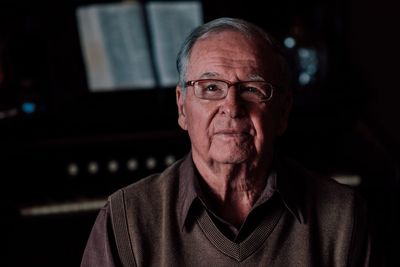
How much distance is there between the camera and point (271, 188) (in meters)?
1.38

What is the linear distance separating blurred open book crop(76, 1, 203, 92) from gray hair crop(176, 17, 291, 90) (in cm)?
129

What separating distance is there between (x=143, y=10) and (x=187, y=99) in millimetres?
1397

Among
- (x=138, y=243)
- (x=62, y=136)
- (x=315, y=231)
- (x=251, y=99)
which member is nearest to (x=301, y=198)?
(x=315, y=231)

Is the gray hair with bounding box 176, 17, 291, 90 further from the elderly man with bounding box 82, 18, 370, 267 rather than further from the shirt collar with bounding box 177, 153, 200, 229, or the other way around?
the shirt collar with bounding box 177, 153, 200, 229

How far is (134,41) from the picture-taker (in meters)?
2.67

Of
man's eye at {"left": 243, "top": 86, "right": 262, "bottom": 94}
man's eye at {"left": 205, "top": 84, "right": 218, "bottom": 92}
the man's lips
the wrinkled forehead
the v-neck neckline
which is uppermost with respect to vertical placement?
the wrinkled forehead

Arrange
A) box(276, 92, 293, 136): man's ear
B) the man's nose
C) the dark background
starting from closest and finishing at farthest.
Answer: the man's nose → box(276, 92, 293, 136): man's ear → the dark background

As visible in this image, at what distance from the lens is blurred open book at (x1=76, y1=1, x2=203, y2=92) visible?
263cm

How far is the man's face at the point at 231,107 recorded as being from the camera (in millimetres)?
1304

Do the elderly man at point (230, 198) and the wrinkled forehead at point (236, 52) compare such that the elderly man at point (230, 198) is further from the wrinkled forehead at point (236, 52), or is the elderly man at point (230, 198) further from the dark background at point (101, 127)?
the dark background at point (101, 127)

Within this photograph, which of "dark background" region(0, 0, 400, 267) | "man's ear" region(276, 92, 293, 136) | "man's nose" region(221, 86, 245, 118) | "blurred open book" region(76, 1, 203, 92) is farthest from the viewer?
"blurred open book" region(76, 1, 203, 92)

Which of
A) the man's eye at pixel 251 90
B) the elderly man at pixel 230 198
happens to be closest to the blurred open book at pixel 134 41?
the elderly man at pixel 230 198

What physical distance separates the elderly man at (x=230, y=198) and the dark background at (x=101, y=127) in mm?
1046

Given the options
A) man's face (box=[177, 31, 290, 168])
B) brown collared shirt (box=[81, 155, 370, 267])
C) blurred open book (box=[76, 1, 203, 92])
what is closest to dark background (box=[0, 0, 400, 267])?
blurred open book (box=[76, 1, 203, 92])
